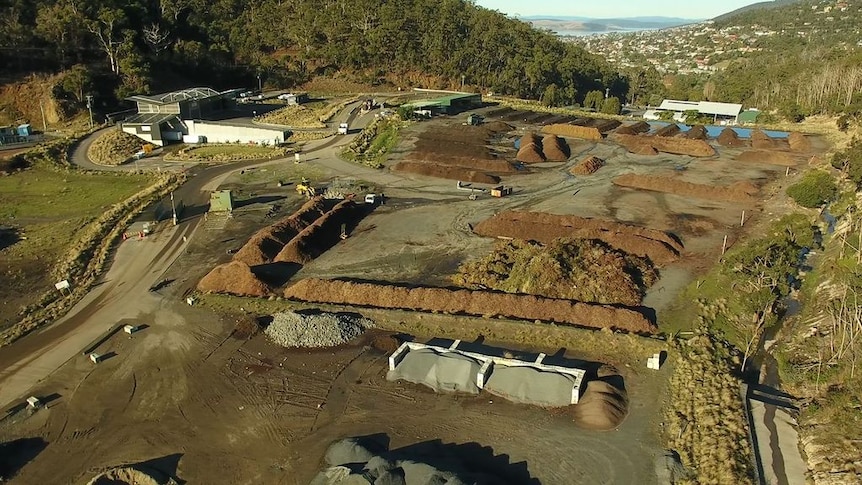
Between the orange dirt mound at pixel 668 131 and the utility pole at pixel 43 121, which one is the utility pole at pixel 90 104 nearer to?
the utility pole at pixel 43 121

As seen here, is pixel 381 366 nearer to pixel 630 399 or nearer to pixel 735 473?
pixel 630 399

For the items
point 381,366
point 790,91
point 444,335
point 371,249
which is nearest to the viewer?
point 381,366

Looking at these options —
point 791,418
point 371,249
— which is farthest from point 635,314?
point 371,249

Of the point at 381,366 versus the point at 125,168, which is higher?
the point at 125,168

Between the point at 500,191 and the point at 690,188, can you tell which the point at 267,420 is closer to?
the point at 500,191

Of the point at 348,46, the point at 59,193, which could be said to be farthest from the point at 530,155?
the point at 348,46

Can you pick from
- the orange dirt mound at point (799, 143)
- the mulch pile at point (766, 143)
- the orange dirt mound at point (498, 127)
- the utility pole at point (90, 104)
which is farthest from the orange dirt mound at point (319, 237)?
the orange dirt mound at point (799, 143)
